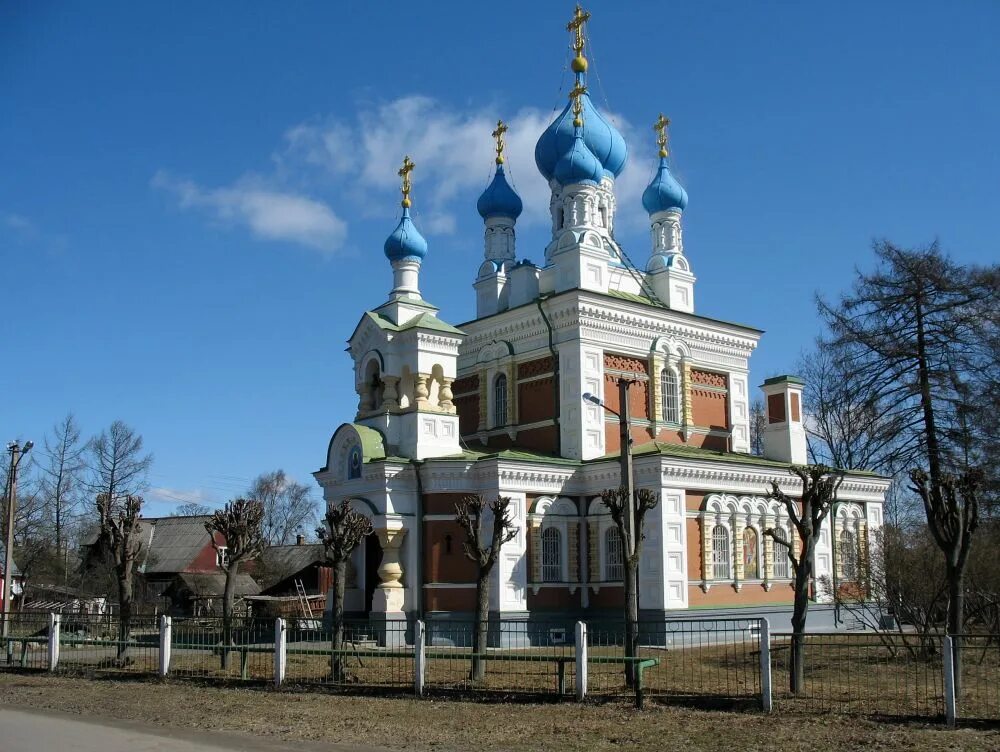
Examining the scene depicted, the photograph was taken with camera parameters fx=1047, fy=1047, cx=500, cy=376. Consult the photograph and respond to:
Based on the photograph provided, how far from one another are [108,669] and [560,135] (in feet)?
57.6

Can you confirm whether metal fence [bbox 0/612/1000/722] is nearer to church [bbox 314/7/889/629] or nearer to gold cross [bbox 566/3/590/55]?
church [bbox 314/7/889/629]

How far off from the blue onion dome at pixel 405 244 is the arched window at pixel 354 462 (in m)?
5.30

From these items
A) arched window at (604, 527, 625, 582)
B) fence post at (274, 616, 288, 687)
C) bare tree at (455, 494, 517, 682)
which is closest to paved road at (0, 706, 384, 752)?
fence post at (274, 616, 288, 687)

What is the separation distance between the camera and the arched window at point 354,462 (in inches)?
902

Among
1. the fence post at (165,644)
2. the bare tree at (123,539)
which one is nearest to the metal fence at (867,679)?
the fence post at (165,644)

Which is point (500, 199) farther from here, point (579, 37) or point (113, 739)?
point (113, 739)

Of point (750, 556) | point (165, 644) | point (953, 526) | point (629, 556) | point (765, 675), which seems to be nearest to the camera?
point (765, 675)

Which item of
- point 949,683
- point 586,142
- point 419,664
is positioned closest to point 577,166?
point 586,142

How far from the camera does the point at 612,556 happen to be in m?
22.6

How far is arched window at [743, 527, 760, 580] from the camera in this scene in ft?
75.2

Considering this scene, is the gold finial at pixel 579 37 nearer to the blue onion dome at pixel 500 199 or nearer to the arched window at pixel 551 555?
the blue onion dome at pixel 500 199

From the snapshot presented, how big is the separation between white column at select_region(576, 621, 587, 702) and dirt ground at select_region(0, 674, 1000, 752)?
0.28 m

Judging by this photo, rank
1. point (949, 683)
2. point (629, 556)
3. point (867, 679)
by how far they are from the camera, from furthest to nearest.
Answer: point (629, 556), point (867, 679), point (949, 683)

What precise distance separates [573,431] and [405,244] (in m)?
6.37
